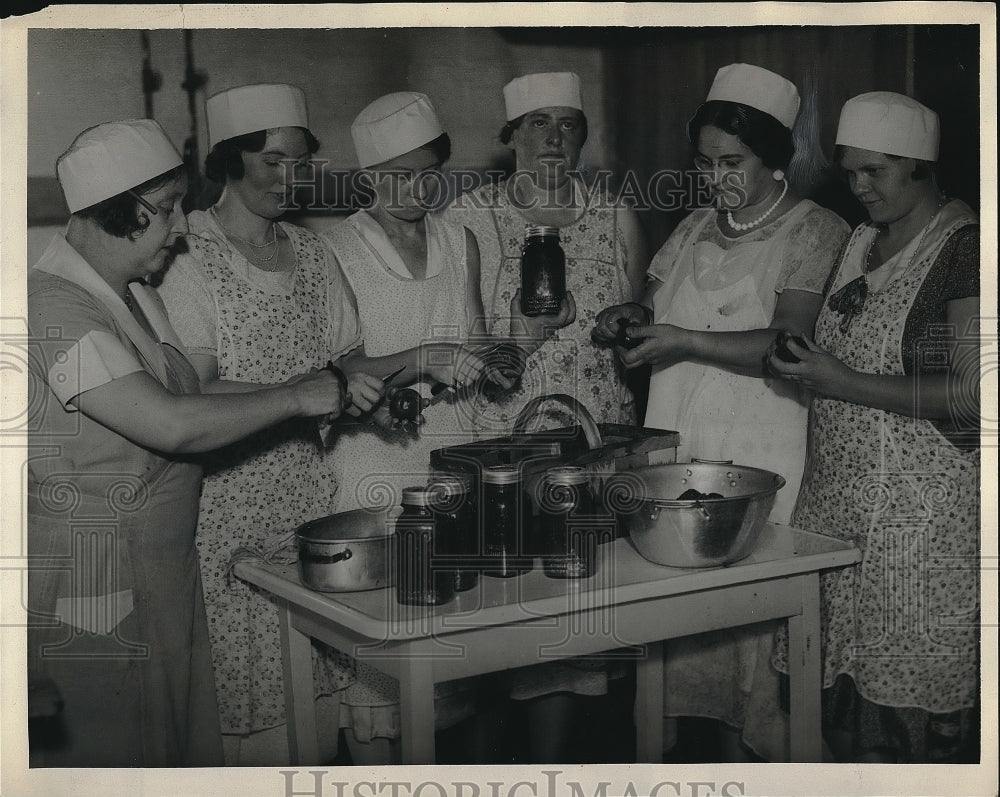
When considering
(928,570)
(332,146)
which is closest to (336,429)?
(332,146)

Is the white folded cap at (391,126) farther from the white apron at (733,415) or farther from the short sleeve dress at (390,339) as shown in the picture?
the white apron at (733,415)

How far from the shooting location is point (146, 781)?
231 centimetres

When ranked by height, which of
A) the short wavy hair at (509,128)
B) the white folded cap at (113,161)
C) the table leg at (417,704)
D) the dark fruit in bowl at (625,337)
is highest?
the short wavy hair at (509,128)

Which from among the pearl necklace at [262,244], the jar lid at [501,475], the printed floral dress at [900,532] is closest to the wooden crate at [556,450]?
the jar lid at [501,475]

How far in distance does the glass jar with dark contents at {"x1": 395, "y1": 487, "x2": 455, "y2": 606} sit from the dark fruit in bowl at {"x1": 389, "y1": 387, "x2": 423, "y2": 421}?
0.33 metres

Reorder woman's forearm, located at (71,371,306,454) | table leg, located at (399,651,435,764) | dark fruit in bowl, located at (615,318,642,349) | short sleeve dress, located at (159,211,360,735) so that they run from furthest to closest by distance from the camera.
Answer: dark fruit in bowl, located at (615,318,642,349) → short sleeve dress, located at (159,211,360,735) → woman's forearm, located at (71,371,306,454) → table leg, located at (399,651,435,764)

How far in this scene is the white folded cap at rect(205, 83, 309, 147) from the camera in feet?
7.41

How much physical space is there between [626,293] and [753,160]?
43 cm

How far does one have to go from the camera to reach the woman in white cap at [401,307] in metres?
2.34

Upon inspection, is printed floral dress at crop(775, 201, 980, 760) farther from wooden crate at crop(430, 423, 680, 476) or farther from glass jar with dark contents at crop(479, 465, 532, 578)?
glass jar with dark contents at crop(479, 465, 532, 578)

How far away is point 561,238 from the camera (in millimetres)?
2438

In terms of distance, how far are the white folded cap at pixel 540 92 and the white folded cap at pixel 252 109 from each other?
0.48 m

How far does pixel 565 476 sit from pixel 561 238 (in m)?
0.64

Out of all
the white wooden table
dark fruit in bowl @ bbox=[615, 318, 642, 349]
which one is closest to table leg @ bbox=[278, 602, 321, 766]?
the white wooden table
